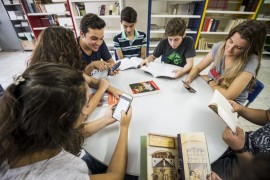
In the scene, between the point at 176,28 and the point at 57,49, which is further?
the point at 176,28

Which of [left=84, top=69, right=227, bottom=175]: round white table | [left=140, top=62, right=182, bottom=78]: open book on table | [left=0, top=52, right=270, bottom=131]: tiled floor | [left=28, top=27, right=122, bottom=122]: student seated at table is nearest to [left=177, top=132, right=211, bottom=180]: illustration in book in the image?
[left=84, top=69, right=227, bottom=175]: round white table

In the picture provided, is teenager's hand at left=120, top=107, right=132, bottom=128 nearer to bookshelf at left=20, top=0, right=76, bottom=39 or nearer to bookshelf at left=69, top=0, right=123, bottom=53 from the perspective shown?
bookshelf at left=69, top=0, right=123, bottom=53

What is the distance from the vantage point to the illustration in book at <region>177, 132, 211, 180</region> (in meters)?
0.60

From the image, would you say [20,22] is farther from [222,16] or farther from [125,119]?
[222,16]

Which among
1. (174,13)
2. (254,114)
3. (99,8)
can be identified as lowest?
(254,114)

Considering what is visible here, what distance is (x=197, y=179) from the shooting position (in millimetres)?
595

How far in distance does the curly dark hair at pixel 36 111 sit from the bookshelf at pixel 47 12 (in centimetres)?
326

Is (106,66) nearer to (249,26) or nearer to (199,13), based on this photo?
(249,26)

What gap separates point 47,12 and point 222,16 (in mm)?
→ 3788

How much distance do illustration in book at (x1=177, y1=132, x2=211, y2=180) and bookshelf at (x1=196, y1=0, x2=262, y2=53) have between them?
3046 mm

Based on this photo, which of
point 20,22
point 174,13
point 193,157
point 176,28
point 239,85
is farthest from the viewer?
point 20,22

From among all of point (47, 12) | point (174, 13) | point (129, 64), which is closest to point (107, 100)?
point (129, 64)

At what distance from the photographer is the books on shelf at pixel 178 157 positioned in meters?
0.61

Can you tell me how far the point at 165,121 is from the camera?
2.97 ft
